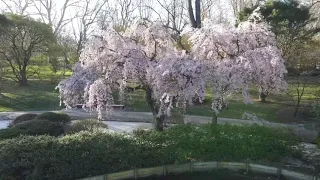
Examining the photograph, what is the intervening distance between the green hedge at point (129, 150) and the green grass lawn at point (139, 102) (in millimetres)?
6133

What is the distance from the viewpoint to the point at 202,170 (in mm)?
11211

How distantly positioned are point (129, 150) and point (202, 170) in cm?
239

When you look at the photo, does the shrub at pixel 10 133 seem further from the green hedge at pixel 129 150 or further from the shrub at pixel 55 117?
the shrub at pixel 55 117

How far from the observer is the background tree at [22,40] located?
85.0ft

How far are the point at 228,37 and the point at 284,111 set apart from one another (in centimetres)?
890

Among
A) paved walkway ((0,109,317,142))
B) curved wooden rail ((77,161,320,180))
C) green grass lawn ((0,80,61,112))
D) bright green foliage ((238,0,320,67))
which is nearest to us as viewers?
curved wooden rail ((77,161,320,180))

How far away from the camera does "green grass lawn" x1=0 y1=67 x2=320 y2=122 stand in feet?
64.8

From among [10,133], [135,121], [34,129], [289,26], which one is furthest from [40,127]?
[289,26]

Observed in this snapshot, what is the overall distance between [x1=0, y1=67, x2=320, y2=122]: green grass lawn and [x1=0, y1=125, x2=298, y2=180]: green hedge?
6.13 m

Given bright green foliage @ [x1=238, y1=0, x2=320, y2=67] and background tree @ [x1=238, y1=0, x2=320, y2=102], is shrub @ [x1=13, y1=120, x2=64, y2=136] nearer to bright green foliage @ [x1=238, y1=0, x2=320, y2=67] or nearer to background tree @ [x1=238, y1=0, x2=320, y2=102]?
background tree @ [x1=238, y1=0, x2=320, y2=102]

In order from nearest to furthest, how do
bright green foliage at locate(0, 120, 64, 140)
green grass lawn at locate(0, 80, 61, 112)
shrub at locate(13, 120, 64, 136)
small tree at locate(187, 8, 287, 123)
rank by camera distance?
1. small tree at locate(187, 8, 287, 123)
2. bright green foliage at locate(0, 120, 64, 140)
3. shrub at locate(13, 120, 64, 136)
4. green grass lawn at locate(0, 80, 61, 112)

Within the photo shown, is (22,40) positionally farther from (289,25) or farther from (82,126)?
(289,25)

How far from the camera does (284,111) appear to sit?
19703mm

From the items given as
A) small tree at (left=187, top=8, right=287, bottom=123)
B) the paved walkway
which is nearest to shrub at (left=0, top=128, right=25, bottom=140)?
the paved walkway
